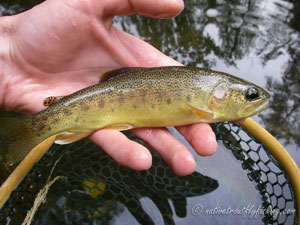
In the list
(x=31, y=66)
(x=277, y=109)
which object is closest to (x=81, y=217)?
(x=31, y=66)

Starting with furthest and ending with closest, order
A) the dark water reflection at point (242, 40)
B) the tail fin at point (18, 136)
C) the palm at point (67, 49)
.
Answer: the dark water reflection at point (242, 40), the palm at point (67, 49), the tail fin at point (18, 136)

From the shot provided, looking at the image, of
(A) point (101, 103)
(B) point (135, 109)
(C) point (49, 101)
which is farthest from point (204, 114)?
(C) point (49, 101)

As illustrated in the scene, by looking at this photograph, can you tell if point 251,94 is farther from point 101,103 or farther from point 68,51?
point 68,51

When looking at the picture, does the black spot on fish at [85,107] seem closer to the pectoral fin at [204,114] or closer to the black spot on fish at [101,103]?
the black spot on fish at [101,103]

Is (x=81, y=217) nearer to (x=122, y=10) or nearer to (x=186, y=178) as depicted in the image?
(x=186, y=178)

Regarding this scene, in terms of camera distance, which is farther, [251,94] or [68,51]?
[68,51]

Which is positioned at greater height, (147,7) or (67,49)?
(147,7)

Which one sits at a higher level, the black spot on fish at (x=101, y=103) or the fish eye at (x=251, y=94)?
the fish eye at (x=251, y=94)

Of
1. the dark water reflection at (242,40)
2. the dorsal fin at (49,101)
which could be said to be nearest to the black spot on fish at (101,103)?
the dorsal fin at (49,101)
